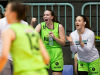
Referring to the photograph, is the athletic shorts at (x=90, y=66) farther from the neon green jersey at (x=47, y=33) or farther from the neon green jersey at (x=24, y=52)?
the neon green jersey at (x=24, y=52)

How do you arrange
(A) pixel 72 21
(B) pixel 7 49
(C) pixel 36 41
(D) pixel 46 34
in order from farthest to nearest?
(A) pixel 72 21 → (D) pixel 46 34 → (C) pixel 36 41 → (B) pixel 7 49

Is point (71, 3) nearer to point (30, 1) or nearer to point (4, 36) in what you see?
point (30, 1)

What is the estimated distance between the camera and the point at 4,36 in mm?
2547

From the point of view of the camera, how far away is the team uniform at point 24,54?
2.62 m

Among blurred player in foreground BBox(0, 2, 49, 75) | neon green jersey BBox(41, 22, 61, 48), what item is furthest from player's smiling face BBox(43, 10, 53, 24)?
blurred player in foreground BBox(0, 2, 49, 75)

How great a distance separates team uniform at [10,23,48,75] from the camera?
2.62 meters

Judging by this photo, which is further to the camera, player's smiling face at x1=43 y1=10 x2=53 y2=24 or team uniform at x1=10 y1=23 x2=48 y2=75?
player's smiling face at x1=43 y1=10 x2=53 y2=24

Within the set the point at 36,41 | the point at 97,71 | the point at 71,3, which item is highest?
the point at 71,3

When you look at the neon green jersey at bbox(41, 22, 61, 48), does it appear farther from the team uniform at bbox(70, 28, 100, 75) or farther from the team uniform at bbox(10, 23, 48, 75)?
the team uniform at bbox(10, 23, 48, 75)

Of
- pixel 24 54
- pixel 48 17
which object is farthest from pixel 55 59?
pixel 24 54

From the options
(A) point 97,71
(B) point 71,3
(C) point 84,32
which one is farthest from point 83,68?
(B) point 71,3

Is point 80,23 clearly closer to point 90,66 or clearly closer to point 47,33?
point 47,33

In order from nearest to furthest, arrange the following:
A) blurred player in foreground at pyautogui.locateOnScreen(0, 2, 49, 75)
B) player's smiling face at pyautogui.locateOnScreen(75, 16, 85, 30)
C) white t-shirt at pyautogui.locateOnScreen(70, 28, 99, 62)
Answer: blurred player in foreground at pyautogui.locateOnScreen(0, 2, 49, 75) < white t-shirt at pyautogui.locateOnScreen(70, 28, 99, 62) < player's smiling face at pyautogui.locateOnScreen(75, 16, 85, 30)

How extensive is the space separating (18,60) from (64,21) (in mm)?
5481
